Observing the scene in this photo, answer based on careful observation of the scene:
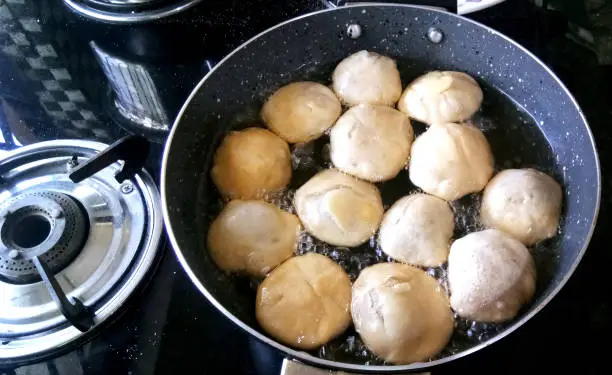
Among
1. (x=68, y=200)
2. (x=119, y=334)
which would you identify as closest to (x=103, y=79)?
(x=68, y=200)

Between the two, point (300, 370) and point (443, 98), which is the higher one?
point (443, 98)

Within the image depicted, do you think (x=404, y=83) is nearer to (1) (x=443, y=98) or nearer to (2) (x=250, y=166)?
(1) (x=443, y=98)

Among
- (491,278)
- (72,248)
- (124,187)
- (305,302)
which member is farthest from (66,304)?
(491,278)

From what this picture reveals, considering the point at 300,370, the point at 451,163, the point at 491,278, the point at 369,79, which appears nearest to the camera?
the point at 300,370

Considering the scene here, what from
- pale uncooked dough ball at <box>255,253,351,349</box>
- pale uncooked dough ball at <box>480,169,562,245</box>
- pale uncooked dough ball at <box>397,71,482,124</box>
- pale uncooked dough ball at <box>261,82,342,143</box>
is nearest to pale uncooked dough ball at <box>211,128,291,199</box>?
pale uncooked dough ball at <box>261,82,342,143</box>

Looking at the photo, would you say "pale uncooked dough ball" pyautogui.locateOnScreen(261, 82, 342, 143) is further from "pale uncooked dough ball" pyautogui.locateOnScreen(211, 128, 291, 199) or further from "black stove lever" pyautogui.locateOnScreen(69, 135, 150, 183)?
"black stove lever" pyautogui.locateOnScreen(69, 135, 150, 183)

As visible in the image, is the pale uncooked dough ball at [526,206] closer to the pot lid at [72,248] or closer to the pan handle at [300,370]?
the pan handle at [300,370]

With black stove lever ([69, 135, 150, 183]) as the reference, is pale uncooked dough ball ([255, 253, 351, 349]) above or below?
below
